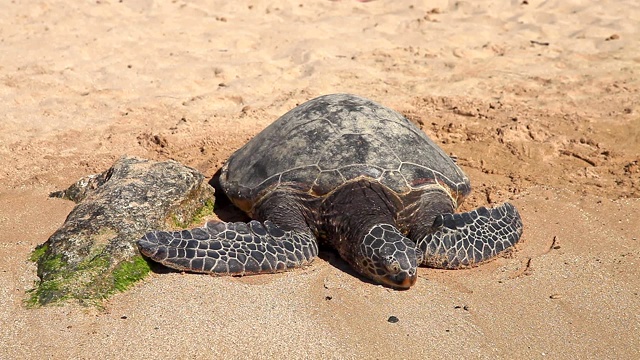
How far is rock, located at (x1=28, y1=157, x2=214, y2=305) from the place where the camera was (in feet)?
11.1

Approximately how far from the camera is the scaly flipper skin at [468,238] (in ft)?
13.0

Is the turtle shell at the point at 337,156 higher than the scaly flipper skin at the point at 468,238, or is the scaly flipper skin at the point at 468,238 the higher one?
the turtle shell at the point at 337,156

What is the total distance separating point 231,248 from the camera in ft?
12.3

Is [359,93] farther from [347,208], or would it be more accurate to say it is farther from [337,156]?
[347,208]

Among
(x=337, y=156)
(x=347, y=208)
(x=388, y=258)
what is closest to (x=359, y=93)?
(x=337, y=156)

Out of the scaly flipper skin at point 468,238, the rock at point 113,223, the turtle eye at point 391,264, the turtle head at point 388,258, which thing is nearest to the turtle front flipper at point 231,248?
the rock at point 113,223

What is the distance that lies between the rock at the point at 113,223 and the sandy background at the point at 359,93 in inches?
4.8

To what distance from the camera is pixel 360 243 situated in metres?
3.84

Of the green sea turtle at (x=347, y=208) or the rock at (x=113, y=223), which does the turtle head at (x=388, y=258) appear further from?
the rock at (x=113, y=223)

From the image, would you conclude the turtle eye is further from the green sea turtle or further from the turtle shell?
the turtle shell

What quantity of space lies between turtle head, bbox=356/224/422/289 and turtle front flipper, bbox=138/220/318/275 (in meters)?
0.38

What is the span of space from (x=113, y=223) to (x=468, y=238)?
2.19 meters

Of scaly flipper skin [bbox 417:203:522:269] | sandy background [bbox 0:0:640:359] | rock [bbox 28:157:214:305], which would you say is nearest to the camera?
sandy background [bbox 0:0:640:359]

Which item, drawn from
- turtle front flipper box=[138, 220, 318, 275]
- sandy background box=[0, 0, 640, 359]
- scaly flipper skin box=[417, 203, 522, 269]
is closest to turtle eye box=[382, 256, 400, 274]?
sandy background box=[0, 0, 640, 359]
